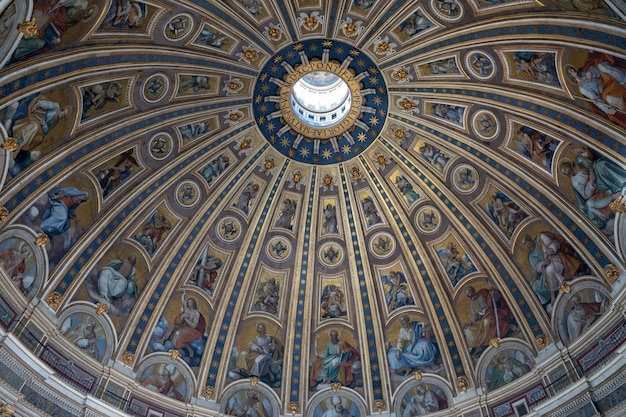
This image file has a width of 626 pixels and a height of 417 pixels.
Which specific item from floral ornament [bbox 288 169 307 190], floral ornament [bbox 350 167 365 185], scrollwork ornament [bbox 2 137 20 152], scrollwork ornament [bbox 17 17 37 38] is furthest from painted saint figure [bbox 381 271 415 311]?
scrollwork ornament [bbox 17 17 37 38]

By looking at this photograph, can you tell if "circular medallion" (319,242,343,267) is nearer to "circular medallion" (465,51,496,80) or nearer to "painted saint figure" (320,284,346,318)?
"painted saint figure" (320,284,346,318)

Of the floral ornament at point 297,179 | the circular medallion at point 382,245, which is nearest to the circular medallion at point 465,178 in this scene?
the circular medallion at point 382,245

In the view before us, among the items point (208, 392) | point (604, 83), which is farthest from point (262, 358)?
point (604, 83)

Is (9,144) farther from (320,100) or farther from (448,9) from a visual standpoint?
(448,9)

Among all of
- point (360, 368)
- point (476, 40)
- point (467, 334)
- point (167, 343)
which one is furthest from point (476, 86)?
point (167, 343)

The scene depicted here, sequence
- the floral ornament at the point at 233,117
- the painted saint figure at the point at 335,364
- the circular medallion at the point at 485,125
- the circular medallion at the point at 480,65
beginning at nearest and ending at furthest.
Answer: the circular medallion at the point at 480,65, the circular medallion at the point at 485,125, the painted saint figure at the point at 335,364, the floral ornament at the point at 233,117

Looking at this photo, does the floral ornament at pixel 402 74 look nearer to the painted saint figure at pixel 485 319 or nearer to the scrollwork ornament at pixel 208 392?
the painted saint figure at pixel 485 319

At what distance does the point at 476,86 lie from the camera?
21875 millimetres

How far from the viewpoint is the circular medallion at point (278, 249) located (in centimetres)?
2573

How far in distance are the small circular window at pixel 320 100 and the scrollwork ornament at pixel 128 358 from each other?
454 inches

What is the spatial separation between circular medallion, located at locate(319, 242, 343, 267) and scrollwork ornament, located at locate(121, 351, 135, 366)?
339 inches

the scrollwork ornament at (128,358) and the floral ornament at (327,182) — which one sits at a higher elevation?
the floral ornament at (327,182)

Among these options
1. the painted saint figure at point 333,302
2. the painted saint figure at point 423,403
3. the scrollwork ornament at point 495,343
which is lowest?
the painted saint figure at point 423,403

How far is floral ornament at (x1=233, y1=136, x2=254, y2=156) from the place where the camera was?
82.7ft
